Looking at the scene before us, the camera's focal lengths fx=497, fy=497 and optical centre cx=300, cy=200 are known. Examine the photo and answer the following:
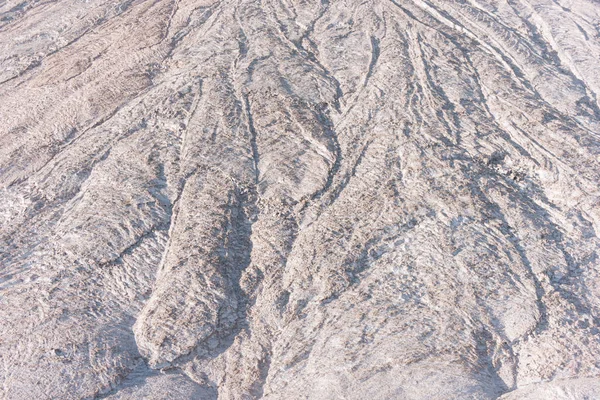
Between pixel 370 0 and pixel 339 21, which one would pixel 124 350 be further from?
pixel 370 0

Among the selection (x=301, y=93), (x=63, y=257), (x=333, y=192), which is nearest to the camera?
(x=63, y=257)

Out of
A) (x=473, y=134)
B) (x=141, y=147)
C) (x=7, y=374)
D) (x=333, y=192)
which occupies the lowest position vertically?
(x=7, y=374)

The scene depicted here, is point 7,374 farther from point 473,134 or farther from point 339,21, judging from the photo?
point 339,21

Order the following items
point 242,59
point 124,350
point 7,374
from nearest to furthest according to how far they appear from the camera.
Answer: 1. point 7,374
2. point 124,350
3. point 242,59

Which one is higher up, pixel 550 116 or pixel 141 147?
pixel 550 116

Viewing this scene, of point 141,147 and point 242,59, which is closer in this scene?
point 141,147

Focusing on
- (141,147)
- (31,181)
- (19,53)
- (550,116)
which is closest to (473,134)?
(550,116)

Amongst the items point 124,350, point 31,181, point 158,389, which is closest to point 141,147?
point 31,181
